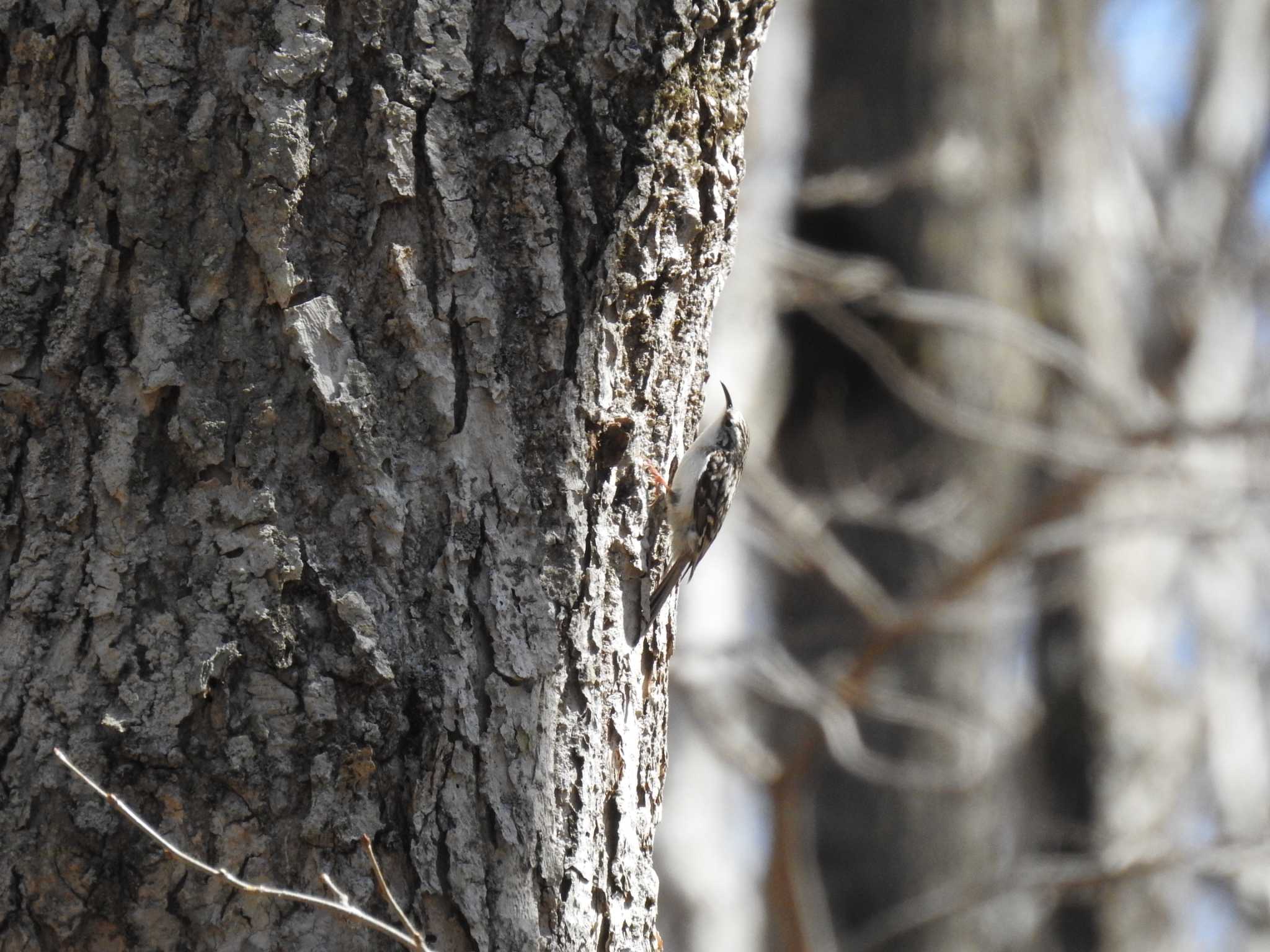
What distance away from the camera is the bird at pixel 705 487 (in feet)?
9.73

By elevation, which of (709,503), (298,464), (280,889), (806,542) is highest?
(806,542)

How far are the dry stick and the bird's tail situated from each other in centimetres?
53

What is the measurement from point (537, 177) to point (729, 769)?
5.67 metres

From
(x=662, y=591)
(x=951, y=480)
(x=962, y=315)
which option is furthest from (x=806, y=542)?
(x=662, y=591)

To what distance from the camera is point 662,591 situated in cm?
207

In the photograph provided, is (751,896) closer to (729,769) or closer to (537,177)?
(729,769)

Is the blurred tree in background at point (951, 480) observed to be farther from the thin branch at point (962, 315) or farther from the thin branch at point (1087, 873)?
the thin branch at point (1087, 873)

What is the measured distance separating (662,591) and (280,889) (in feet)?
2.33

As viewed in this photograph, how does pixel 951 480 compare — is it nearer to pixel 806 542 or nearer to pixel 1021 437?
pixel 1021 437

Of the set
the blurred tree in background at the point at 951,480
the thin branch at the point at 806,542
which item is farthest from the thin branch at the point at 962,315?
the thin branch at the point at 806,542

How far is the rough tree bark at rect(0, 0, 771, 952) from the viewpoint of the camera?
5.38 feet

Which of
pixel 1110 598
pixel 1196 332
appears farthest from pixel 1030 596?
pixel 1196 332

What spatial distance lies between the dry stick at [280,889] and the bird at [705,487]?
949mm

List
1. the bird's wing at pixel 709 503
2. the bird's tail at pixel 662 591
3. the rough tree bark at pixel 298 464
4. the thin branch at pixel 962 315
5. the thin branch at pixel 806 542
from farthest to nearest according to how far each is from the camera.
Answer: the thin branch at pixel 962 315
the thin branch at pixel 806 542
the bird's wing at pixel 709 503
the bird's tail at pixel 662 591
the rough tree bark at pixel 298 464
